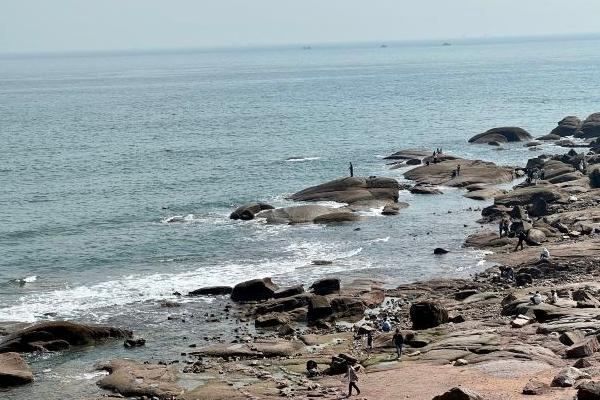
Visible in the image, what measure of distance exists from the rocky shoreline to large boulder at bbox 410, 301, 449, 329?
0.17ft

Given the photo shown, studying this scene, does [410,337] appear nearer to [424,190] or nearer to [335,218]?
[335,218]

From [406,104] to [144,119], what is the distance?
57952mm

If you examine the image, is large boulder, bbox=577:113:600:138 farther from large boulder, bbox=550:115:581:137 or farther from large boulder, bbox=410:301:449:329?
large boulder, bbox=410:301:449:329

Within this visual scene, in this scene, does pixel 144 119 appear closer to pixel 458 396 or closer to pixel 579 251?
pixel 579 251

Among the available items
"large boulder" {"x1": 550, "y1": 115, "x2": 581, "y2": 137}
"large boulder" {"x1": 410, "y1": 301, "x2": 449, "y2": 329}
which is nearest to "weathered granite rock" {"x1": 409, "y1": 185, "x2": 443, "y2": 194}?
"large boulder" {"x1": 410, "y1": 301, "x2": 449, "y2": 329}

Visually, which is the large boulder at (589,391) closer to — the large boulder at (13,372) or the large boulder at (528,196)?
the large boulder at (13,372)

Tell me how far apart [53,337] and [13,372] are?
18.2 ft

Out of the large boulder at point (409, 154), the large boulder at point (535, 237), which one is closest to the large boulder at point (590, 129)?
the large boulder at point (409, 154)

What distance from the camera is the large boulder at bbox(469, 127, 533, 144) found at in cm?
12325

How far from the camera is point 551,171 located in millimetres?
90625

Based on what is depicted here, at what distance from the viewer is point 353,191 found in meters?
85.5

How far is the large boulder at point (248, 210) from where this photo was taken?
79.9 metres

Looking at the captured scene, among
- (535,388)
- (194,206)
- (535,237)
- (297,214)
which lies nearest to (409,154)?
(194,206)

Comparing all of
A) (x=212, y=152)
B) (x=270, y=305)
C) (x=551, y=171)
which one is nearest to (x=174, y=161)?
(x=212, y=152)
